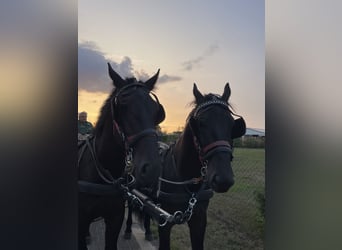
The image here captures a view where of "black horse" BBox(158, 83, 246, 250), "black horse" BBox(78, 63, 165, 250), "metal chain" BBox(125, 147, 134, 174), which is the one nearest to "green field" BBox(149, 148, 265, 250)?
"black horse" BBox(158, 83, 246, 250)

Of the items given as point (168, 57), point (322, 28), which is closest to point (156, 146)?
point (168, 57)

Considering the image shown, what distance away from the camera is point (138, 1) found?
2217 millimetres

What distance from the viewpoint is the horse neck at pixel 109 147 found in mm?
2150

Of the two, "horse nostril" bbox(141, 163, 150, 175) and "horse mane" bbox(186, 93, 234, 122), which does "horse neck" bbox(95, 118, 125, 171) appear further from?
"horse mane" bbox(186, 93, 234, 122)

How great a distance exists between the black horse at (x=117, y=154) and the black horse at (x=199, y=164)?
0.81 ft

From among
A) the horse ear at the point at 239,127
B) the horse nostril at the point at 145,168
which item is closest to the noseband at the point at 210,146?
the horse ear at the point at 239,127

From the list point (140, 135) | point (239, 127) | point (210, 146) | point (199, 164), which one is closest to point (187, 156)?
point (199, 164)

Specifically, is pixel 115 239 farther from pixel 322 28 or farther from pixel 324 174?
pixel 322 28

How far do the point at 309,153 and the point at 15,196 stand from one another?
170cm

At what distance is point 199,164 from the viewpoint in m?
2.27

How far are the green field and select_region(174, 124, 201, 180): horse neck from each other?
0.23 metres

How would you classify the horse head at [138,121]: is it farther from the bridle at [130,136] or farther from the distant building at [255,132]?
the distant building at [255,132]

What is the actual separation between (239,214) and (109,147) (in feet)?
3.27

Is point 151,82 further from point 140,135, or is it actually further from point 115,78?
point 140,135
